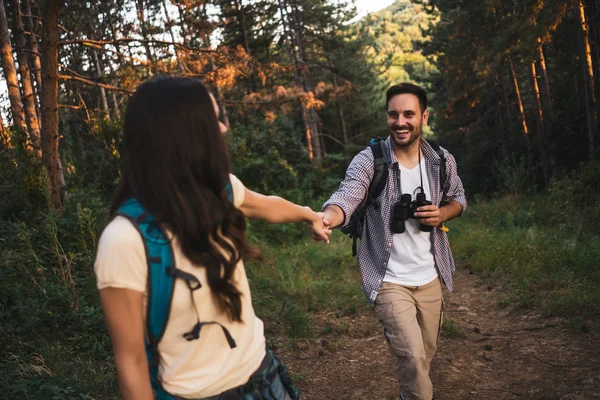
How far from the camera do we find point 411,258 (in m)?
3.79

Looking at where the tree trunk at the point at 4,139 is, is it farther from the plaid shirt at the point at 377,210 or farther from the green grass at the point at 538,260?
the green grass at the point at 538,260

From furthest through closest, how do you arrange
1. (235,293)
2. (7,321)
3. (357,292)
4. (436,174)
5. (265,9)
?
(265,9), (357,292), (7,321), (436,174), (235,293)

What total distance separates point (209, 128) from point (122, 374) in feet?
2.73

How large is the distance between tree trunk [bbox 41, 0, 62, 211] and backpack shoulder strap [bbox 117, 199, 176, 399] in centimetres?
655

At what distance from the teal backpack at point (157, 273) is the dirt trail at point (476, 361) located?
3743 mm

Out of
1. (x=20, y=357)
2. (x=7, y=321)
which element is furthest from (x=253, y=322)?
(x=7, y=321)

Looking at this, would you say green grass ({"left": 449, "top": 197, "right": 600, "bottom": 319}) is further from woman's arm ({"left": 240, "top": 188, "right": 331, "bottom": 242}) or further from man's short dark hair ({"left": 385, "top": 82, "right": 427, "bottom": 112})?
woman's arm ({"left": 240, "top": 188, "right": 331, "bottom": 242})

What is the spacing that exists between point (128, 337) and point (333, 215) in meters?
2.13

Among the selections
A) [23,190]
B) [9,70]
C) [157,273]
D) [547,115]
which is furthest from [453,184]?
[547,115]

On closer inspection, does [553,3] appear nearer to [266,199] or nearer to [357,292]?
[357,292]

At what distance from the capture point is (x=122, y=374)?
1640 mm

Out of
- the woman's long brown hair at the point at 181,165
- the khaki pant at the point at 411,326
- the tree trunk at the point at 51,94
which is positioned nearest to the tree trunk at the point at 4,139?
the tree trunk at the point at 51,94

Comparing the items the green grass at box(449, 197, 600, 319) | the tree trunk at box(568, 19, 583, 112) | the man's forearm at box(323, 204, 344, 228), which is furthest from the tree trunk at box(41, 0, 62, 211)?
the tree trunk at box(568, 19, 583, 112)

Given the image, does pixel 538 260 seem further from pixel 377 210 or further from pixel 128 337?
pixel 128 337
